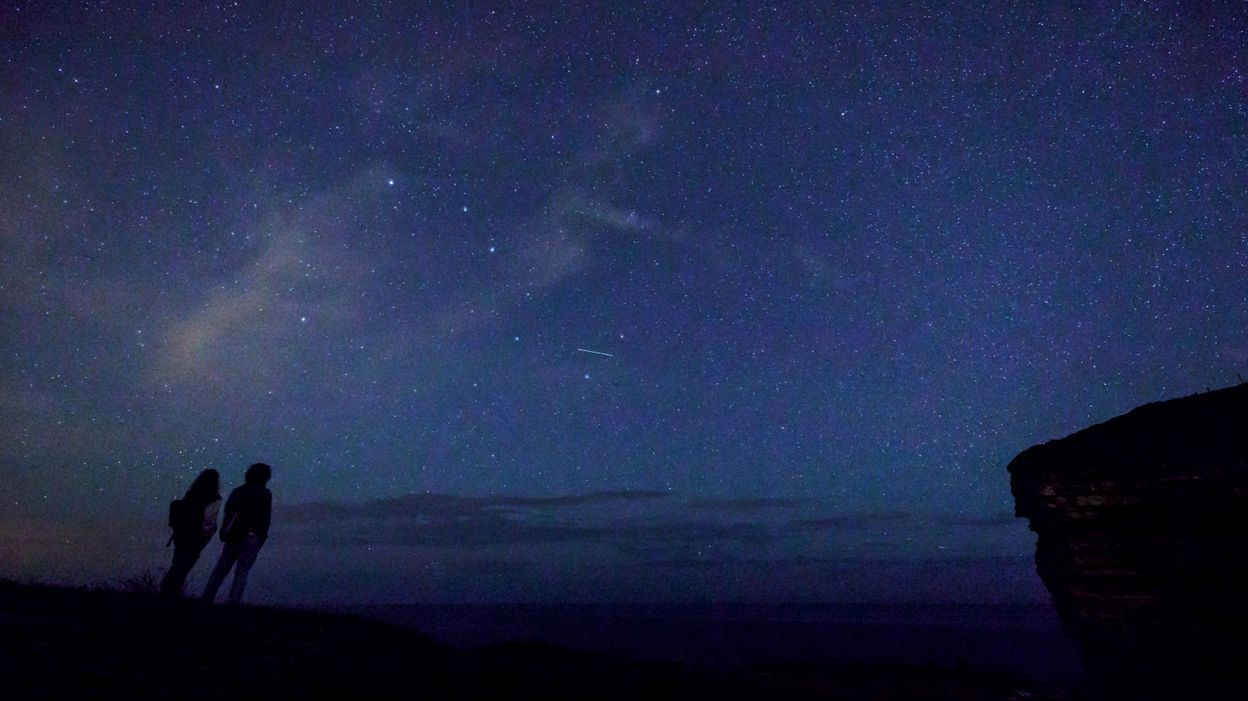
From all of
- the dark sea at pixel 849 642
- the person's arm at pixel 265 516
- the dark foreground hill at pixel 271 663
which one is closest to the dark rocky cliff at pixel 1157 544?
the dark foreground hill at pixel 271 663

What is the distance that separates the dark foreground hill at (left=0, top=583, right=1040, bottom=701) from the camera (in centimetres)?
674

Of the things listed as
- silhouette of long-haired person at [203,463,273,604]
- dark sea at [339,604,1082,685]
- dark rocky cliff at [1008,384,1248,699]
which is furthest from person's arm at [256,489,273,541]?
dark sea at [339,604,1082,685]

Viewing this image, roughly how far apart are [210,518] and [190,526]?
0.31m

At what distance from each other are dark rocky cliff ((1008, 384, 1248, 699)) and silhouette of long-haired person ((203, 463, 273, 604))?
19505mm

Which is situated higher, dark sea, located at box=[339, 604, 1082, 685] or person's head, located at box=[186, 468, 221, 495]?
person's head, located at box=[186, 468, 221, 495]

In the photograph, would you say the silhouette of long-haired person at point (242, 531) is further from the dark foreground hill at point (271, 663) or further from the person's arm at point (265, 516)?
the dark foreground hill at point (271, 663)

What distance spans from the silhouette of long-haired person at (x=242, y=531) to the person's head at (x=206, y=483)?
0.54 metres

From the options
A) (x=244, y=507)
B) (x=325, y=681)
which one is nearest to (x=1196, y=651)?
(x=325, y=681)

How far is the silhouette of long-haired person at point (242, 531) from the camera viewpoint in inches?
431

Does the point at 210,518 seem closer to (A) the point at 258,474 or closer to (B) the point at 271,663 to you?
(A) the point at 258,474

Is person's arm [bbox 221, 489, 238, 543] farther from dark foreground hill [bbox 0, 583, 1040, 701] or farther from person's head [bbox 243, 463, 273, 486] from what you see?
dark foreground hill [bbox 0, 583, 1040, 701]

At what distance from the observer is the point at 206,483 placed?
1122cm

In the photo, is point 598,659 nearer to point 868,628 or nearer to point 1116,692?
point 1116,692

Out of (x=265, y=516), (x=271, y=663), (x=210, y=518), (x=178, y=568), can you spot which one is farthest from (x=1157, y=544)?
(x=178, y=568)
